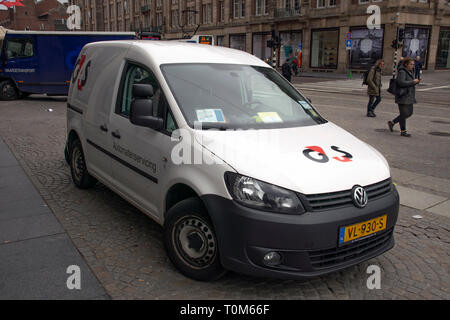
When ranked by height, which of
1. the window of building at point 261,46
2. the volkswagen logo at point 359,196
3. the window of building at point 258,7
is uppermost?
the window of building at point 258,7

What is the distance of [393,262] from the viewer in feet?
12.7

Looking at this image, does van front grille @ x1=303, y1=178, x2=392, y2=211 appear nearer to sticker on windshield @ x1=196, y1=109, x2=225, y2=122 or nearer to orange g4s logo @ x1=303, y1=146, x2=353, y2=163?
orange g4s logo @ x1=303, y1=146, x2=353, y2=163

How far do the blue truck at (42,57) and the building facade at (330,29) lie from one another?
22.8 m

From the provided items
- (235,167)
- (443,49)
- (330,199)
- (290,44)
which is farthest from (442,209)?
(290,44)

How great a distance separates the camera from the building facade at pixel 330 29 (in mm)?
35156

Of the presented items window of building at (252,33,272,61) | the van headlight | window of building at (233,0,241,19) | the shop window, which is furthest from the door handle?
window of building at (233,0,241,19)

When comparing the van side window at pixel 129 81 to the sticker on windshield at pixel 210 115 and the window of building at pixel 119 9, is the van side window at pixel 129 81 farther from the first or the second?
the window of building at pixel 119 9

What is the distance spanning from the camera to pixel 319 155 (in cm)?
337

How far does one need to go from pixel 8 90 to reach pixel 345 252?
18293 mm

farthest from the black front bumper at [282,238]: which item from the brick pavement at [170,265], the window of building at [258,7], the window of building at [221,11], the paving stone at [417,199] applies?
the window of building at [221,11]

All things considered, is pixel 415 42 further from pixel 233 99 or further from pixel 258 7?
pixel 233 99
